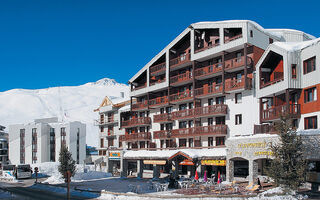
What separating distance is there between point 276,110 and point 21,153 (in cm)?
9263

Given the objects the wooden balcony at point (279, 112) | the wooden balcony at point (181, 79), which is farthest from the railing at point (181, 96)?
the wooden balcony at point (279, 112)

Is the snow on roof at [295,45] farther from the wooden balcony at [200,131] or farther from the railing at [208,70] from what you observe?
the wooden balcony at [200,131]

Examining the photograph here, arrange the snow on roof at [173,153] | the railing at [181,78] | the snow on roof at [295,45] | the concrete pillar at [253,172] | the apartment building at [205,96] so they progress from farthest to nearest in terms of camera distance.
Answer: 1. the railing at [181,78]
2. the snow on roof at [173,153]
3. the apartment building at [205,96]
4. the concrete pillar at [253,172]
5. the snow on roof at [295,45]

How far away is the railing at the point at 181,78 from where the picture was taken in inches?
2045

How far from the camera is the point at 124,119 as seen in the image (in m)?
68.1

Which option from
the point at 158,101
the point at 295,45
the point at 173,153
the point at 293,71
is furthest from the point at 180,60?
the point at 293,71

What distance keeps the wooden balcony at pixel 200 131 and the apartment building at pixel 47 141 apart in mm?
59917

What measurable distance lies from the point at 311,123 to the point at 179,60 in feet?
82.1

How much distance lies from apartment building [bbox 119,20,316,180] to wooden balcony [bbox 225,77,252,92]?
0.40 feet

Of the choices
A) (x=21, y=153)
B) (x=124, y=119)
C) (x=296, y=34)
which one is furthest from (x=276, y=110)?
(x=21, y=153)

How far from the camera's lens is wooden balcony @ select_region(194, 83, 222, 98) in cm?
4725

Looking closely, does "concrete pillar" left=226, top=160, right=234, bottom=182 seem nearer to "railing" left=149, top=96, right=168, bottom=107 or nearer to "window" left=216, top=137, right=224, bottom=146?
"window" left=216, top=137, right=224, bottom=146

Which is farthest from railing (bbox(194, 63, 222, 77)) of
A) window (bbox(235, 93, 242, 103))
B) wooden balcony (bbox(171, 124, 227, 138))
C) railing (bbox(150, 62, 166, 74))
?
railing (bbox(150, 62, 166, 74))

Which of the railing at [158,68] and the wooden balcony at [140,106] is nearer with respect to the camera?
the railing at [158,68]
